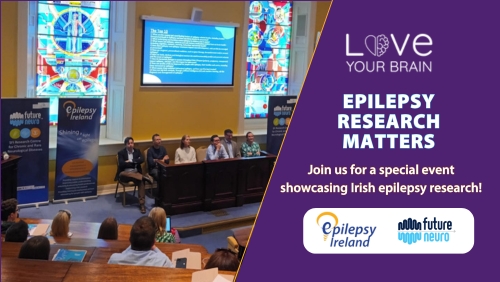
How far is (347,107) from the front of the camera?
1.82m

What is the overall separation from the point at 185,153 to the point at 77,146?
1.64m

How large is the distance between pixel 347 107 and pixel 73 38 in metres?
7.53

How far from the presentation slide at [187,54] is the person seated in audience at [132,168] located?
1.21 m

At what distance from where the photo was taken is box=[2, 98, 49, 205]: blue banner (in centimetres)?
742

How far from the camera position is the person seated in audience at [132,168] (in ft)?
26.4

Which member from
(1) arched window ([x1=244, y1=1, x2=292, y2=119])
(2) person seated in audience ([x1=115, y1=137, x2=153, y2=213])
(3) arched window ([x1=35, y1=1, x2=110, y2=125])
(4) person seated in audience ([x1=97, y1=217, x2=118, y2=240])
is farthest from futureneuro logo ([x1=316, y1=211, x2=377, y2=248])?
(1) arched window ([x1=244, y1=1, x2=292, y2=119])

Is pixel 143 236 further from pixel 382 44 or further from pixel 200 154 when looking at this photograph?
pixel 200 154

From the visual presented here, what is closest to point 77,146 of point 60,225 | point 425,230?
point 60,225

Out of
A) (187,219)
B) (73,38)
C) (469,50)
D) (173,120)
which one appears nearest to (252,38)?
(173,120)

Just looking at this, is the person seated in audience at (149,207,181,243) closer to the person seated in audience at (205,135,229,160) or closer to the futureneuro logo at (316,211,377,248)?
the futureneuro logo at (316,211,377,248)

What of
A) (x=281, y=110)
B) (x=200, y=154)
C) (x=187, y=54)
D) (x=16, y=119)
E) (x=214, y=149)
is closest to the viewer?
(x=16, y=119)

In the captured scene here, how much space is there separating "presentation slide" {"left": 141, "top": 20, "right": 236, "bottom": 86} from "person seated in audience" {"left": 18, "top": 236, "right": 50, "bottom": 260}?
5.51m

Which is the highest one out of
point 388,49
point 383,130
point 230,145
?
point 388,49

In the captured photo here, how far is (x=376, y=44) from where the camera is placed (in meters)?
1.80
